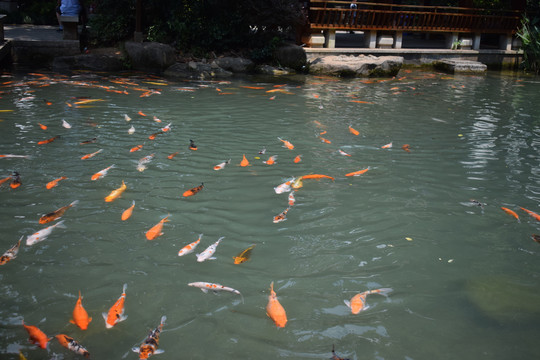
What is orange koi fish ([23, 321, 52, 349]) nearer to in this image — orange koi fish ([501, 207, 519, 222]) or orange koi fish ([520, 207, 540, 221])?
orange koi fish ([501, 207, 519, 222])

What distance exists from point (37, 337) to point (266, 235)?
1983mm

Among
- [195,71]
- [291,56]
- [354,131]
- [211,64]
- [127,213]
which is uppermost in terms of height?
[291,56]

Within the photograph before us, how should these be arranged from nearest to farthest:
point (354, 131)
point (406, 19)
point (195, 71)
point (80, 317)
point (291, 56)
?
point (80, 317) → point (354, 131) → point (195, 71) → point (291, 56) → point (406, 19)

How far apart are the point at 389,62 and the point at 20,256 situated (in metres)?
11.9

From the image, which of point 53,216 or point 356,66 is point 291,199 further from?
point 356,66

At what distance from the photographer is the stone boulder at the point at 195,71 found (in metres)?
12.3

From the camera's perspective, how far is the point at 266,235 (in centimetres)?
417

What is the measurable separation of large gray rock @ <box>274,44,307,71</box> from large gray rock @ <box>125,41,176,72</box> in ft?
9.93

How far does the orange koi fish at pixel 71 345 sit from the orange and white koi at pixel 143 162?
294cm

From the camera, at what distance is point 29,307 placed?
10.3 feet

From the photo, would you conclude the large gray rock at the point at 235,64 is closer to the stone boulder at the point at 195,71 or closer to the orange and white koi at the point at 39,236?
the stone boulder at the point at 195,71

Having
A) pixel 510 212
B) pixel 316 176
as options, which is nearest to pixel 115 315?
pixel 316 176

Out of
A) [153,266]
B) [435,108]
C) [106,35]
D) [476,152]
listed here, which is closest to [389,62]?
[435,108]

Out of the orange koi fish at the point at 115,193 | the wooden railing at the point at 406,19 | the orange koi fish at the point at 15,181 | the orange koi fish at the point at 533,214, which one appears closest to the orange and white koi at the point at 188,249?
the orange koi fish at the point at 115,193
